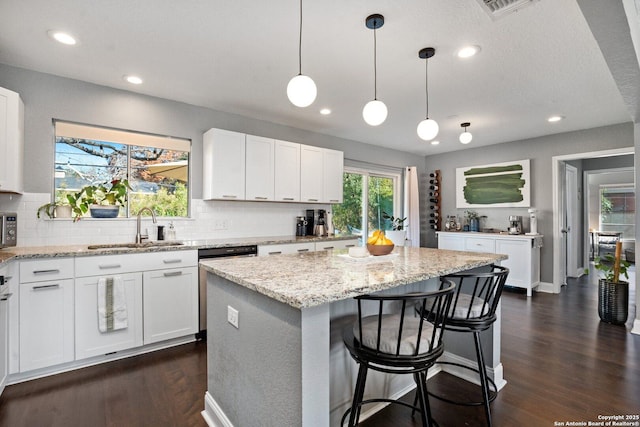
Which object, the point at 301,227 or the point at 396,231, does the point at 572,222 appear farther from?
the point at 301,227

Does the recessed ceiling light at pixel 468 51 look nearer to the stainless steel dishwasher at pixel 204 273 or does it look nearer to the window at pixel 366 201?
the stainless steel dishwasher at pixel 204 273

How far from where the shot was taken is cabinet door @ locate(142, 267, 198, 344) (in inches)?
111

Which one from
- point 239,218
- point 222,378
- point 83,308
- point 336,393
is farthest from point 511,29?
point 83,308

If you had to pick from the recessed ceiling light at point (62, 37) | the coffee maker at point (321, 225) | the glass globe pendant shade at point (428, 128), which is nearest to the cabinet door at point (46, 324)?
the recessed ceiling light at point (62, 37)

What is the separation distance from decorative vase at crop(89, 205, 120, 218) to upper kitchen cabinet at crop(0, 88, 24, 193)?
54cm

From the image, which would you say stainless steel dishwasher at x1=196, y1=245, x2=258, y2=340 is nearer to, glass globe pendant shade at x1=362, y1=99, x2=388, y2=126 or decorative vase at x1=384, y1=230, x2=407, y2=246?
glass globe pendant shade at x1=362, y1=99, x2=388, y2=126

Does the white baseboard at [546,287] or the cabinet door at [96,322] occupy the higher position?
the cabinet door at [96,322]

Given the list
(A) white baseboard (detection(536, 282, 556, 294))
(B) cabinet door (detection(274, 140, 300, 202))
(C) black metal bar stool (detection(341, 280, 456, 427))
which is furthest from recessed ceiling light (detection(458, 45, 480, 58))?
(A) white baseboard (detection(536, 282, 556, 294))

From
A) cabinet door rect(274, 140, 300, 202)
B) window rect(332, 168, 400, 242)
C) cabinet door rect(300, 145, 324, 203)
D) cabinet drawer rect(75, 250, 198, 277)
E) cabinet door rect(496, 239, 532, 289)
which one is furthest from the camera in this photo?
window rect(332, 168, 400, 242)

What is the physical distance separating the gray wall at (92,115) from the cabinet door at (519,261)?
416cm

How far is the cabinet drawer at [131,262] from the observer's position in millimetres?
2535

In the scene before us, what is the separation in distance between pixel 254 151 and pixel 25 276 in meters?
2.38

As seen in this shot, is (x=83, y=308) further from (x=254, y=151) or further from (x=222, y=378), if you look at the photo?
(x=254, y=151)

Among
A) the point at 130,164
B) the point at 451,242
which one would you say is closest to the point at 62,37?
the point at 130,164
